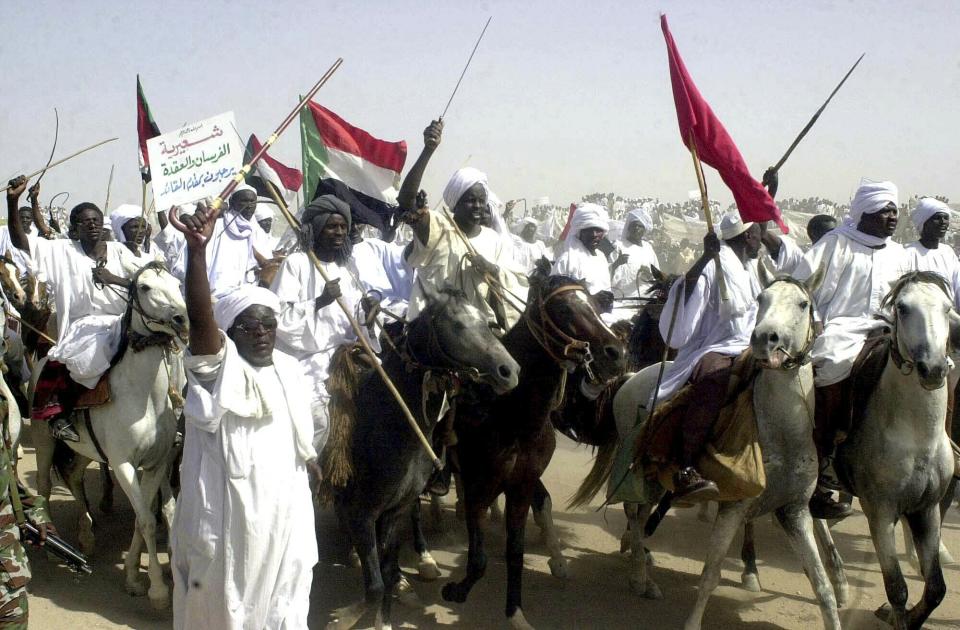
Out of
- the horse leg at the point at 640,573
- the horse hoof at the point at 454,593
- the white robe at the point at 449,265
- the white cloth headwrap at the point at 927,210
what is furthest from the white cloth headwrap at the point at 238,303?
the white cloth headwrap at the point at 927,210

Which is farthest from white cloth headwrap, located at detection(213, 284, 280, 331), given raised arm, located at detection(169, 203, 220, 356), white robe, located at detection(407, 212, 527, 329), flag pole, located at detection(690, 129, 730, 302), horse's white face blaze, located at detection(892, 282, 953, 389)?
horse's white face blaze, located at detection(892, 282, 953, 389)

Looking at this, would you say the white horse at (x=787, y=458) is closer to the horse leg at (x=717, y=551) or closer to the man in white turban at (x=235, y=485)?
the horse leg at (x=717, y=551)

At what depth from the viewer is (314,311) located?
641 centimetres

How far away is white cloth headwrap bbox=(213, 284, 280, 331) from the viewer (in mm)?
4711

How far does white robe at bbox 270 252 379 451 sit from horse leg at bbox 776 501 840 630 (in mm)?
3102

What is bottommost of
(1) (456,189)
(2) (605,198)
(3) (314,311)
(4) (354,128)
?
(2) (605,198)

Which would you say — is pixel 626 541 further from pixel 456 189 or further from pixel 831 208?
pixel 831 208

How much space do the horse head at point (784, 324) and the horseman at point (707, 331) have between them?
1.92 ft

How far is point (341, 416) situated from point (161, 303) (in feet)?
5.75

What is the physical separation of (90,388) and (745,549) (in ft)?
18.2

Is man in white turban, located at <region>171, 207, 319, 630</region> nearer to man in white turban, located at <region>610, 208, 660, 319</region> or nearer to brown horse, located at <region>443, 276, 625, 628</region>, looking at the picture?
brown horse, located at <region>443, 276, 625, 628</region>

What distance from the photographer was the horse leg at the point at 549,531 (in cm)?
805

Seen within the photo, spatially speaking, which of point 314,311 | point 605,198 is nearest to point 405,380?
point 314,311

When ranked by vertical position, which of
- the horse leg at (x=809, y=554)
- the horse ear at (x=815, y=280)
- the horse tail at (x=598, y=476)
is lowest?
the horse tail at (x=598, y=476)
